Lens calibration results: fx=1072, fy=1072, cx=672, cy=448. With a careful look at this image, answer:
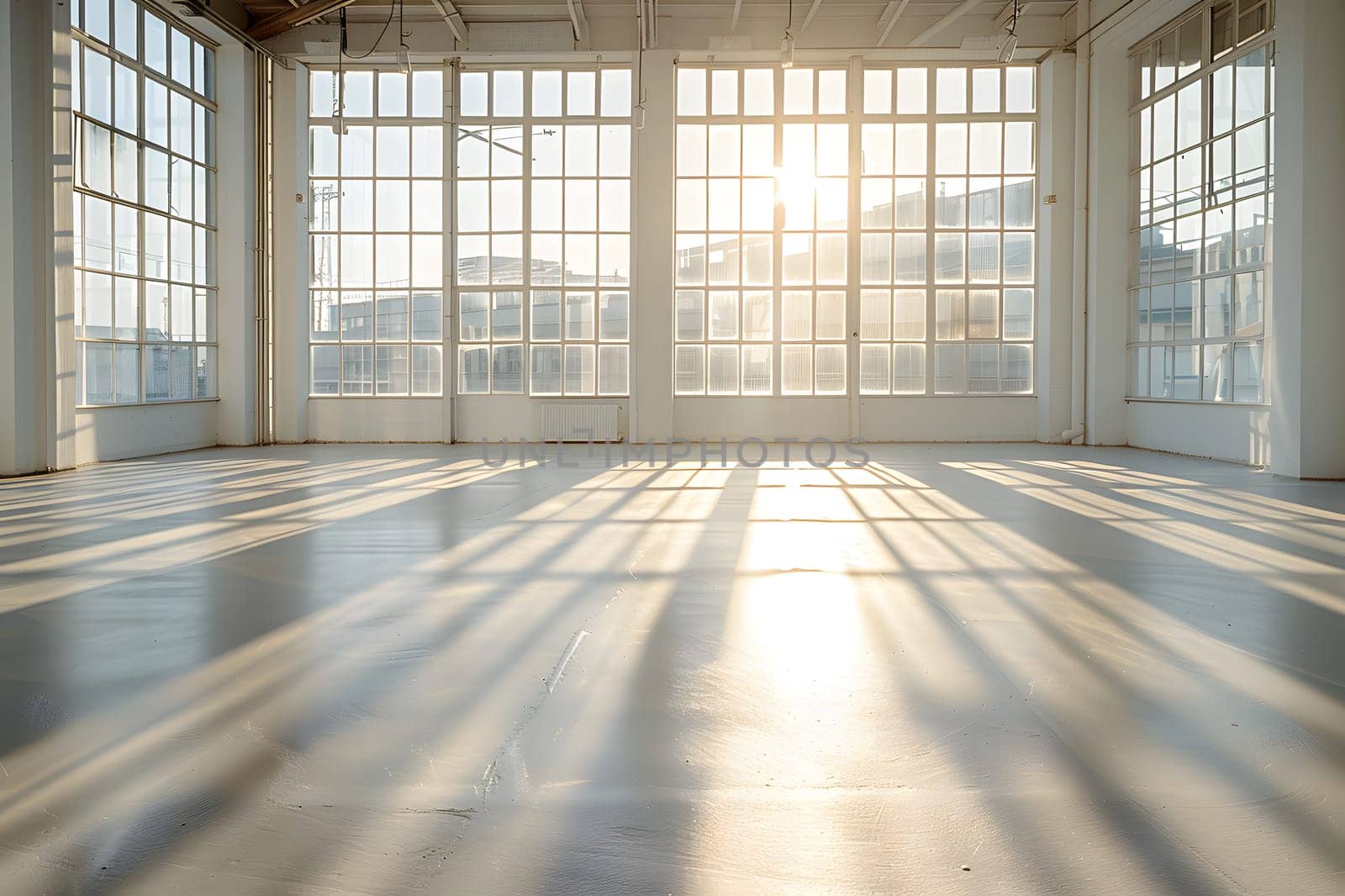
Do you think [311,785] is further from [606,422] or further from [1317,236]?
[606,422]

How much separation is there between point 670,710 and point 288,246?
17047 mm

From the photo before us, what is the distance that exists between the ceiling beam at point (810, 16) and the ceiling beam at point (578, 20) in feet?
12.1

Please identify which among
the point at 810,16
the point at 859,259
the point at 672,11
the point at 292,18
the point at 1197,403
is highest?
the point at 672,11

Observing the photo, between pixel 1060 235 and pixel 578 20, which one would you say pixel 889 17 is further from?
pixel 578 20

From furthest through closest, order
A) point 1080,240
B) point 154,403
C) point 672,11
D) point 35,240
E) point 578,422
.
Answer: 1. point 578,422
2. point 672,11
3. point 1080,240
4. point 154,403
5. point 35,240

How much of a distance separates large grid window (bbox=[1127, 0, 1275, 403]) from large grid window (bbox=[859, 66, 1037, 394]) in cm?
205

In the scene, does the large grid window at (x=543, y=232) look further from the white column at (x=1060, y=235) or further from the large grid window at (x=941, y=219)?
the white column at (x=1060, y=235)

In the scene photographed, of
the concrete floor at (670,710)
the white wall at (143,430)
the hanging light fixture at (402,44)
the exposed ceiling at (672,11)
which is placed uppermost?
the exposed ceiling at (672,11)

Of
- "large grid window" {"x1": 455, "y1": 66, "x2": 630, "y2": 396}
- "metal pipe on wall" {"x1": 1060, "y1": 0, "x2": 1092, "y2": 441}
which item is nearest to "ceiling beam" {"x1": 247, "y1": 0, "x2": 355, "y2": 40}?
"large grid window" {"x1": 455, "y1": 66, "x2": 630, "y2": 396}

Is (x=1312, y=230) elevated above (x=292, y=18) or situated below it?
below

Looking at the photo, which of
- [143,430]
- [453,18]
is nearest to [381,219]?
[453,18]

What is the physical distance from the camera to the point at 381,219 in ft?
63.0

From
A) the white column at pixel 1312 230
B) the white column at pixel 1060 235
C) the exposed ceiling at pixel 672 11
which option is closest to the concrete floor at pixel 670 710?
the white column at pixel 1312 230

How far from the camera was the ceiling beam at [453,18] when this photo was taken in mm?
17047
